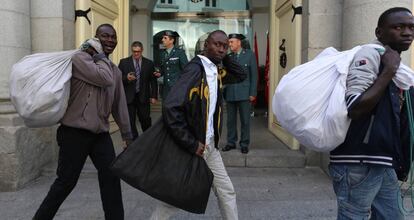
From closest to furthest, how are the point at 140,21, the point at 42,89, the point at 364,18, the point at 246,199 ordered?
the point at 42,89 < the point at 246,199 < the point at 364,18 < the point at 140,21

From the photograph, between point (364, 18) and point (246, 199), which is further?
point (364, 18)

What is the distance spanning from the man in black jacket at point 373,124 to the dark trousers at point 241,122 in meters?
4.02

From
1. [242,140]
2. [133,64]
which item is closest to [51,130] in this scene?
[133,64]

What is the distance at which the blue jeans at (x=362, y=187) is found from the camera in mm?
2578

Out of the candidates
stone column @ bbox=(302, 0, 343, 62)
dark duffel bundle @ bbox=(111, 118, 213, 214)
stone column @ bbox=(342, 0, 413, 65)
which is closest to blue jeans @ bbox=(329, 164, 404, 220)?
dark duffel bundle @ bbox=(111, 118, 213, 214)

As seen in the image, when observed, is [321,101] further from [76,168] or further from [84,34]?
[84,34]

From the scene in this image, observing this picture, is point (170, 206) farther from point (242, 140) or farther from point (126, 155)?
point (242, 140)

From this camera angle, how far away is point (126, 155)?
10.5 feet

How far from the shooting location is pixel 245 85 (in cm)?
679

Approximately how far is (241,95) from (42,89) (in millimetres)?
3637

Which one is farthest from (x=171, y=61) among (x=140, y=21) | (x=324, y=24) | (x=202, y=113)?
(x=140, y=21)

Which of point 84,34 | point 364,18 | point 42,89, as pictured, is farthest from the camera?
point 84,34

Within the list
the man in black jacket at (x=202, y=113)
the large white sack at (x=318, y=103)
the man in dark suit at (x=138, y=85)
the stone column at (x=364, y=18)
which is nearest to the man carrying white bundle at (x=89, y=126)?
the man in black jacket at (x=202, y=113)

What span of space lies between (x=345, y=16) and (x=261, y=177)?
7.41 ft
